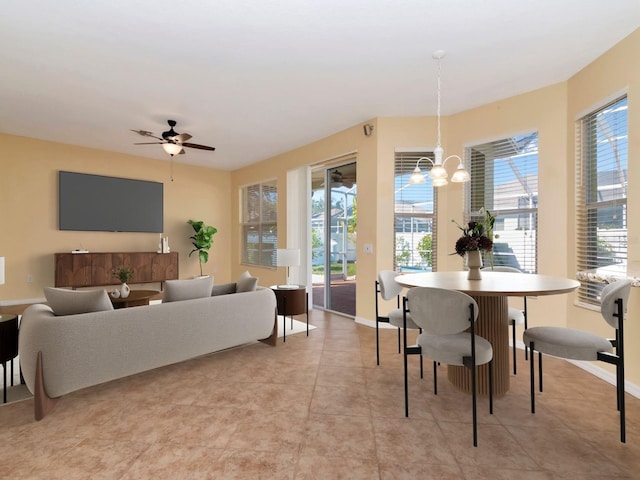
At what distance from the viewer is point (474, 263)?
108 inches

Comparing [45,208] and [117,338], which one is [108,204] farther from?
[117,338]

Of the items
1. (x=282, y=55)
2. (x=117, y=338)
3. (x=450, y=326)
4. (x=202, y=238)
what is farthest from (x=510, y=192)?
(x=202, y=238)

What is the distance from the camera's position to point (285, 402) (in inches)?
97.7

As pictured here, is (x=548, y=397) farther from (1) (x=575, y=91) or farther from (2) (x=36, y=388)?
(2) (x=36, y=388)

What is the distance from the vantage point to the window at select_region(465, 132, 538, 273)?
3.85m

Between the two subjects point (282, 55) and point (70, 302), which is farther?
point (282, 55)

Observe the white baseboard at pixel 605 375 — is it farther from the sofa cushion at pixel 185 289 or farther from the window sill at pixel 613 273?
the sofa cushion at pixel 185 289

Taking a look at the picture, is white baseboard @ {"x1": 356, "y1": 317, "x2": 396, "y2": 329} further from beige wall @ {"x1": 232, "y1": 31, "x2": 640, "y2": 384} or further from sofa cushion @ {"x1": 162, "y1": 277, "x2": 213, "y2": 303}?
sofa cushion @ {"x1": 162, "y1": 277, "x2": 213, "y2": 303}

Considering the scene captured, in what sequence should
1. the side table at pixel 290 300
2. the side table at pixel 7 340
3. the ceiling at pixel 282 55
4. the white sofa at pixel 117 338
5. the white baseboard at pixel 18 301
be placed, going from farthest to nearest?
the white baseboard at pixel 18 301
the side table at pixel 290 300
the ceiling at pixel 282 55
the side table at pixel 7 340
the white sofa at pixel 117 338

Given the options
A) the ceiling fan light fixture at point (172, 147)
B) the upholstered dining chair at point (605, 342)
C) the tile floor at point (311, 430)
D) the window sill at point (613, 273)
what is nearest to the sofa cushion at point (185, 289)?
the tile floor at point (311, 430)

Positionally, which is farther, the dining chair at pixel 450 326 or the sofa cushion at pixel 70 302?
the sofa cushion at pixel 70 302

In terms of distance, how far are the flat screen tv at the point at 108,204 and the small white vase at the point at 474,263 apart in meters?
6.31

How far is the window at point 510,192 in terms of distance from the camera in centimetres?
385

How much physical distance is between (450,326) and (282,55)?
2.69 metres
